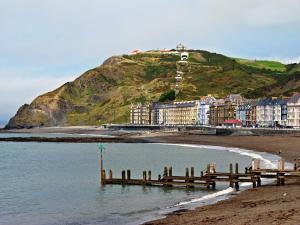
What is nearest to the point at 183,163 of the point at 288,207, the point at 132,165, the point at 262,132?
the point at 132,165

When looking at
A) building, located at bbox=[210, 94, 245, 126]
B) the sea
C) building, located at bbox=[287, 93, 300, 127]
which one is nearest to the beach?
the sea

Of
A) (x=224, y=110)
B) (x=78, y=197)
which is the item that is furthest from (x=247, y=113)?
(x=78, y=197)

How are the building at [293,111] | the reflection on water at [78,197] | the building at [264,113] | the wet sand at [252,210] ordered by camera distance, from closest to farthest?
the wet sand at [252,210] < the reflection on water at [78,197] < the building at [293,111] < the building at [264,113]

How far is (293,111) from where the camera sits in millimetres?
152375

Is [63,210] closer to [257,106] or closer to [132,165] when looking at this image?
[132,165]

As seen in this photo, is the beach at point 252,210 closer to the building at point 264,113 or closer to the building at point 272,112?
the building at point 272,112

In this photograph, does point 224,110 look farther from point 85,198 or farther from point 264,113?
point 85,198

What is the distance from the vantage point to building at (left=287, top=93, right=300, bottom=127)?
150 meters

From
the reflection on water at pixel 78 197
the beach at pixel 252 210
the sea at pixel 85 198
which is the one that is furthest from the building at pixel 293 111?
the beach at pixel 252 210

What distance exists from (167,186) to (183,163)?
73.3ft

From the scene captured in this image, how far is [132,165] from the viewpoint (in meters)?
64.1

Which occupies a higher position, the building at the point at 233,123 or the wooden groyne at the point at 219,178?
the building at the point at 233,123

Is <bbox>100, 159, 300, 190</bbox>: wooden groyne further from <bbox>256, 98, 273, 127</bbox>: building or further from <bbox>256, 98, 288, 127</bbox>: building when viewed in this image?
<bbox>256, 98, 273, 127</bbox>: building

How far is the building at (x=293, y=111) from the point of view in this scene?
15050 centimetres
